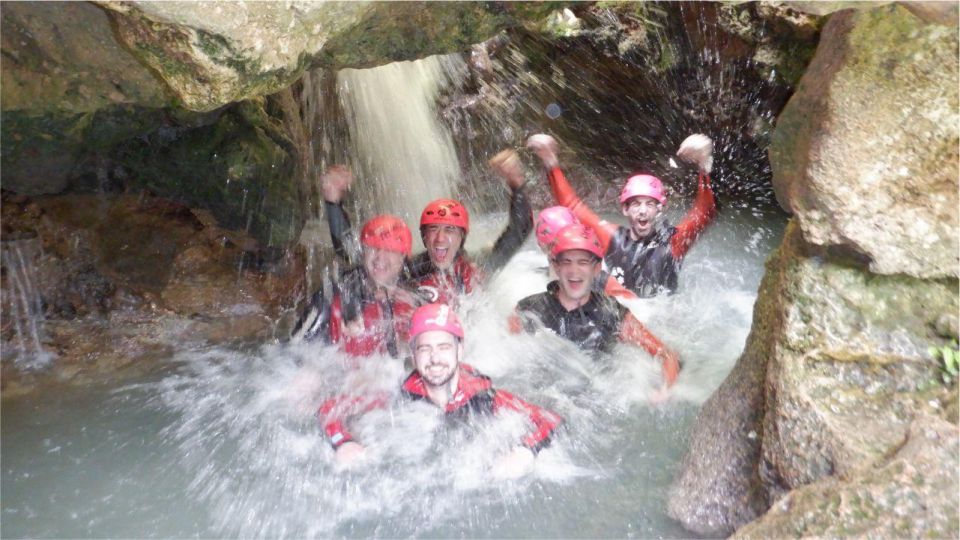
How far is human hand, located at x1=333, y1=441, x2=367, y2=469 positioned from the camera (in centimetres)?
402

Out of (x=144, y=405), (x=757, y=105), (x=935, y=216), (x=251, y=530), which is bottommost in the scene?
(x=251, y=530)

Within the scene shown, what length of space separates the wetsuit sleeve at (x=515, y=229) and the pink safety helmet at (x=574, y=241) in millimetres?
706

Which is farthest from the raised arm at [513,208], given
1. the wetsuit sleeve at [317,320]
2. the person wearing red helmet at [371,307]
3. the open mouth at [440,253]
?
the wetsuit sleeve at [317,320]

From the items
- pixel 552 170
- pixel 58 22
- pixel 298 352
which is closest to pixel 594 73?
pixel 552 170

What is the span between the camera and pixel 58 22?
3354mm

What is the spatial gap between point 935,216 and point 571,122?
6011 mm

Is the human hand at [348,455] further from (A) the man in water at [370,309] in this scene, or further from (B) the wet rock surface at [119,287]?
(B) the wet rock surface at [119,287]

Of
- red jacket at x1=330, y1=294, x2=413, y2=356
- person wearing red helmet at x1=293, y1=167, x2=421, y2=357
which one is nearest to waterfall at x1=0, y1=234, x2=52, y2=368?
person wearing red helmet at x1=293, y1=167, x2=421, y2=357

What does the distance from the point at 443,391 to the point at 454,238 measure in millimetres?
1610

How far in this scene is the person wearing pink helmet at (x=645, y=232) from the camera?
5605 mm

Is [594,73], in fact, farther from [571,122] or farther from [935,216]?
[935,216]

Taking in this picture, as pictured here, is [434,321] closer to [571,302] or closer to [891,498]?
[571,302]

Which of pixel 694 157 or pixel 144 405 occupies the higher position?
pixel 694 157

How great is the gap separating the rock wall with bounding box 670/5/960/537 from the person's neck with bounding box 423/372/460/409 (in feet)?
5.19
